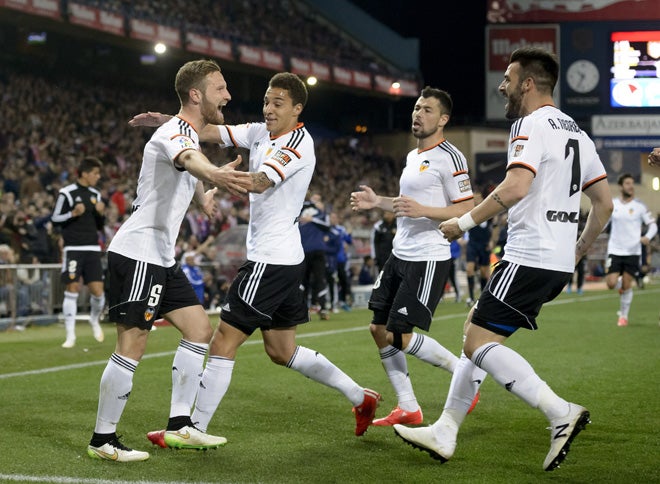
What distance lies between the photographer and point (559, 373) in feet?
33.1

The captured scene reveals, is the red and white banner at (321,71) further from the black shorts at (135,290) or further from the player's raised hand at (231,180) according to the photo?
the player's raised hand at (231,180)

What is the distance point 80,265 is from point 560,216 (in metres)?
8.69

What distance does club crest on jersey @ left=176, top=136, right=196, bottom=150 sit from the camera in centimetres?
587

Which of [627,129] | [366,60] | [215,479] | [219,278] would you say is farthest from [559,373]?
[366,60]

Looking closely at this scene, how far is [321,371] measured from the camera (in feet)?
22.1

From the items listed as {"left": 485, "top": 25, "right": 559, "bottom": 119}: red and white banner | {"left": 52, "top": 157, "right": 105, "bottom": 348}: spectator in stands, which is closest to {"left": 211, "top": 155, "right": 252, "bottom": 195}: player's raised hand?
{"left": 52, "top": 157, "right": 105, "bottom": 348}: spectator in stands

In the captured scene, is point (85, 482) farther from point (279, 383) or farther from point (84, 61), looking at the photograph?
point (84, 61)

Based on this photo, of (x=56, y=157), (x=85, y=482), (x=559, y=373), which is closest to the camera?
(x=85, y=482)

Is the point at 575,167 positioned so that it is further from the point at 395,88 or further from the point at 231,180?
the point at 395,88

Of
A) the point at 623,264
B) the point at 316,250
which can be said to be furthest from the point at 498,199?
the point at 316,250

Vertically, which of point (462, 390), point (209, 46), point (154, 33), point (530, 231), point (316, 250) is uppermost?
point (154, 33)

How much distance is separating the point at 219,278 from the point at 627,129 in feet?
43.7

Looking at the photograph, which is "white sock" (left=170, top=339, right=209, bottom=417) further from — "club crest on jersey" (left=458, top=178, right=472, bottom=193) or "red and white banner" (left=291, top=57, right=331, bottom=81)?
"red and white banner" (left=291, top=57, right=331, bottom=81)

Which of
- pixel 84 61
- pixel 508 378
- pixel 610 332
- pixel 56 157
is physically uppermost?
pixel 84 61
